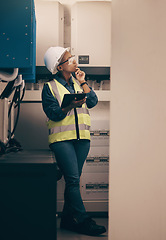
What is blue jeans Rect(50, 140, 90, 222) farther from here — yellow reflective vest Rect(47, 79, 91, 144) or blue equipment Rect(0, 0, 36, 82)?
blue equipment Rect(0, 0, 36, 82)

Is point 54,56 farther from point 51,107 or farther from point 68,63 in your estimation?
point 51,107

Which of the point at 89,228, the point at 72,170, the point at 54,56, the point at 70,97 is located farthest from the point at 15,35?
the point at 89,228

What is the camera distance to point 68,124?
2246 mm

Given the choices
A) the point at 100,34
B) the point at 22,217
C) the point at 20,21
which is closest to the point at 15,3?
the point at 20,21

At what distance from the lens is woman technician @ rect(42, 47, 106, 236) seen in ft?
7.04

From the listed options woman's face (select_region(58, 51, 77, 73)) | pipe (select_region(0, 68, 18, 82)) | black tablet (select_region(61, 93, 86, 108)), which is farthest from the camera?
woman's face (select_region(58, 51, 77, 73))

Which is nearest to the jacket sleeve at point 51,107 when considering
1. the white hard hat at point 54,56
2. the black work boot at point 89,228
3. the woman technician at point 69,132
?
the woman technician at point 69,132

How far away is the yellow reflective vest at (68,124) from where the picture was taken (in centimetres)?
223

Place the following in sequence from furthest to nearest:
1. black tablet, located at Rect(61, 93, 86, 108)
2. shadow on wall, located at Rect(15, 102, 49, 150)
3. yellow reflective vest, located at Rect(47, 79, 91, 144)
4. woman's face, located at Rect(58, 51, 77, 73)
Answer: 1. shadow on wall, located at Rect(15, 102, 49, 150)
2. woman's face, located at Rect(58, 51, 77, 73)
3. yellow reflective vest, located at Rect(47, 79, 91, 144)
4. black tablet, located at Rect(61, 93, 86, 108)

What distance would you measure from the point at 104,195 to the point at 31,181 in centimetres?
185

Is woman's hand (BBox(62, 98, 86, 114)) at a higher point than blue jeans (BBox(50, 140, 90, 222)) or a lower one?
higher

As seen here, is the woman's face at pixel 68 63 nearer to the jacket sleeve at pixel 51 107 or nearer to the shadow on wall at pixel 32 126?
the jacket sleeve at pixel 51 107

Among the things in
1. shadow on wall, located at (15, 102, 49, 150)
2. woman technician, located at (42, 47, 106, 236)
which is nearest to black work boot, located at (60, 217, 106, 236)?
woman technician, located at (42, 47, 106, 236)

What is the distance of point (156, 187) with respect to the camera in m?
1.09
